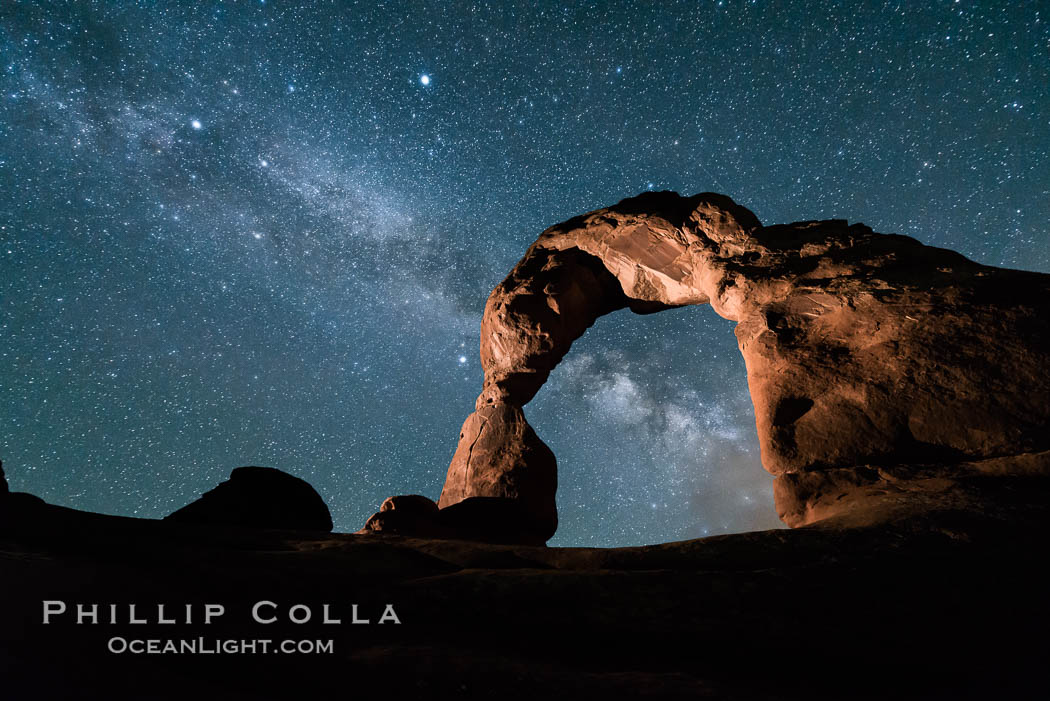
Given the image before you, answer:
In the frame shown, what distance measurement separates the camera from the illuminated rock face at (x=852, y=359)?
4.69m

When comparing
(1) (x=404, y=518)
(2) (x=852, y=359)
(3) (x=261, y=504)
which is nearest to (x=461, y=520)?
(1) (x=404, y=518)

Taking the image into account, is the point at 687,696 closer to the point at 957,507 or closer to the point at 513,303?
the point at 957,507

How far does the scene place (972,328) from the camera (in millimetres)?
5293

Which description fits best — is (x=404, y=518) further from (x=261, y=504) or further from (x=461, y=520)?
(x=261, y=504)

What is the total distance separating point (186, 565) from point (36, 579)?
28.5 inches

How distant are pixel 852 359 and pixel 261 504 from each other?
6796 mm

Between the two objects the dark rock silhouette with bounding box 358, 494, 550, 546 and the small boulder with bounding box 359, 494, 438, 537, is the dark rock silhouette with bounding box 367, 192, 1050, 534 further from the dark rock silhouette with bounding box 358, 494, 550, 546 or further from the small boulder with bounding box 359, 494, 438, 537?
the small boulder with bounding box 359, 494, 438, 537

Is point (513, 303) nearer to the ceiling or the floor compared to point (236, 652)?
nearer to the ceiling

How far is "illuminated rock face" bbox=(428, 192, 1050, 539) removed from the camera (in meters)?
4.69

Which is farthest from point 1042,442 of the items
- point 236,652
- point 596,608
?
point 236,652

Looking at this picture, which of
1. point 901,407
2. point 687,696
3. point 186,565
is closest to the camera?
point 687,696

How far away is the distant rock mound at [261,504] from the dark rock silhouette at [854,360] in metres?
3.13

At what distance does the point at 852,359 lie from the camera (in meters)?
5.71

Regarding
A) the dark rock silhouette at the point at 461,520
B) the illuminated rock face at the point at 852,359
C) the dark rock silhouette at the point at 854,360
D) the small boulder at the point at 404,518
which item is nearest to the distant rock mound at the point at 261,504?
the small boulder at the point at 404,518
